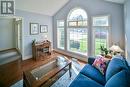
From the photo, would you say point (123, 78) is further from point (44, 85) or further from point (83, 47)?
point (83, 47)

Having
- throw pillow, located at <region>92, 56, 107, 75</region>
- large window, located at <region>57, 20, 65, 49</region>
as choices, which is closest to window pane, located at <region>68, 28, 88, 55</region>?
large window, located at <region>57, 20, 65, 49</region>

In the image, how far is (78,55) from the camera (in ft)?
17.9

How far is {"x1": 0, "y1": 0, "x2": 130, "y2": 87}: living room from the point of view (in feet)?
11.6

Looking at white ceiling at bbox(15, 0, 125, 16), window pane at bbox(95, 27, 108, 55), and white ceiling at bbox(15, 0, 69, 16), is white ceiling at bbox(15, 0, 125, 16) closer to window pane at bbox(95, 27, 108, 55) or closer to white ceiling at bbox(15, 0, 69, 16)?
white ceiling at bbox(15, 0, 69, 16)

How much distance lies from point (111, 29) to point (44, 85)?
3172 millimetres

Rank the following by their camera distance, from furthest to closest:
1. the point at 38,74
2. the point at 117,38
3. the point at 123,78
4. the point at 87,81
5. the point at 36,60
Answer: the point at 36,60 → the point at 117,38 → the point at 38,74 → the point at 87,81 → the point at 123,78

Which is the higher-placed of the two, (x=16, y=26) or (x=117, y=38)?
(x=16, y=26)

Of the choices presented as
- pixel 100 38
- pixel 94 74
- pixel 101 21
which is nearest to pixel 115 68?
pixel 94 74

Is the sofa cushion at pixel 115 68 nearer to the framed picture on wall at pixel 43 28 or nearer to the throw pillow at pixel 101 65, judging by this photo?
the throw pillow at pixel 101 65

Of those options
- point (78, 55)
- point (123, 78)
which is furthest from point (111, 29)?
point (123, 78)

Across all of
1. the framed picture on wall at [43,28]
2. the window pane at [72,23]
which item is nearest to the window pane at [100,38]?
the window pane at [72,23]

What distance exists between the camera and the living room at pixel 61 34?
3.53m

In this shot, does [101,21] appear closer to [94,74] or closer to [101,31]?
[101,31]

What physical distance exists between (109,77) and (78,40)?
3.82 meters
